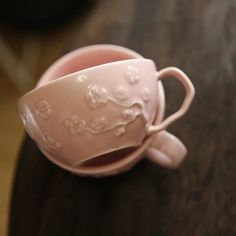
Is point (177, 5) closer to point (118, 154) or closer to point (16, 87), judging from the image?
point (118, 154)

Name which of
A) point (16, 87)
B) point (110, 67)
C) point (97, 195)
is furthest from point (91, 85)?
point (16, 87)

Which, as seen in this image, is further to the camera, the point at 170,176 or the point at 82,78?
the point at 170,176

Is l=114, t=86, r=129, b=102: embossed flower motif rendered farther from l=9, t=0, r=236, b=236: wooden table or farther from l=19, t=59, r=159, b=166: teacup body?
l=9, t=0, r=236, b=236: wooden table

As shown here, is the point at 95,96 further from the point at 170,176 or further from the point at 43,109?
the point at 170,176

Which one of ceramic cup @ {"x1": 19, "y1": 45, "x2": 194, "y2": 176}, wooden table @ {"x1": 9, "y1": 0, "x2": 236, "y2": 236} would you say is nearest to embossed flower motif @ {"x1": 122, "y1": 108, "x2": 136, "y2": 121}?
ceramic cup @ {"x1": 19, "y1": 45, "x2": 194, "y2": 176}

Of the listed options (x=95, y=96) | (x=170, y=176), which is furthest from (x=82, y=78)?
(x=170, y=176)

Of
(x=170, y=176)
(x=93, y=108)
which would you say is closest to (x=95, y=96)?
(x=93, y=108)

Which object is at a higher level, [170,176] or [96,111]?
[96,111]

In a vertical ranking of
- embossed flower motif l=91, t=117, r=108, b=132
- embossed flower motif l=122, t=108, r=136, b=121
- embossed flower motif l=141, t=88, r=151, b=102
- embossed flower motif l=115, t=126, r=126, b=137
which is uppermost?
embossed flower motif l=141, t=88, r=151, b=102
